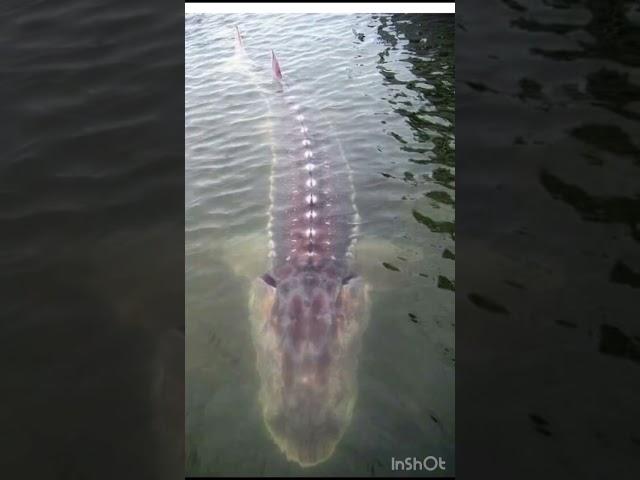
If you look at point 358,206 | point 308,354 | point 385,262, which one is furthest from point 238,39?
point 308,354

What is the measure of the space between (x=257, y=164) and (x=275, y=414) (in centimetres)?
173

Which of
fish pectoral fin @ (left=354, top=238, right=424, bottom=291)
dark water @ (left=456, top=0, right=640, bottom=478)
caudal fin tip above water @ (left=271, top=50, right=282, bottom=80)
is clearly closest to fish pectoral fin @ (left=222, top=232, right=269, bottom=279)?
fish pectoral fin @ (left=354, top=238, right=424, bottom=291)

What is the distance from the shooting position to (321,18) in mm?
4059

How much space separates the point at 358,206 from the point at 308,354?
118 centimetres

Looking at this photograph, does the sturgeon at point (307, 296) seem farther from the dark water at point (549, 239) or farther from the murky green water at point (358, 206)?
the dark water at point (549, 239)

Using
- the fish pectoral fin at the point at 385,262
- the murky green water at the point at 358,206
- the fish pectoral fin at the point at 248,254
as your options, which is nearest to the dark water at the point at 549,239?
the murky green water at the point at 358,206

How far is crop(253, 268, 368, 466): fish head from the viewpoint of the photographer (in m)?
2.61

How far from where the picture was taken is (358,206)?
3.84 meters

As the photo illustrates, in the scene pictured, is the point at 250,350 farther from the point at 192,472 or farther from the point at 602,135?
the point at 602,135

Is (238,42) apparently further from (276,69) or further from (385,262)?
(385,262)

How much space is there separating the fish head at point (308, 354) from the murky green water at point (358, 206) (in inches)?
2.2

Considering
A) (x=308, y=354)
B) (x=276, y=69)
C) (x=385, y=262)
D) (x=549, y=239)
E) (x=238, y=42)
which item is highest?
(x=238, y=42)

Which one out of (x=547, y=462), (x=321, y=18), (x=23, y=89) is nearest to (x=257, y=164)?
(x=321, y=18)

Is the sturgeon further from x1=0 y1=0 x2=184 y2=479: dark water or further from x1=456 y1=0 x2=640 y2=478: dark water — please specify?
x1=456 y1=0 x2=640 y2=478: dark water
